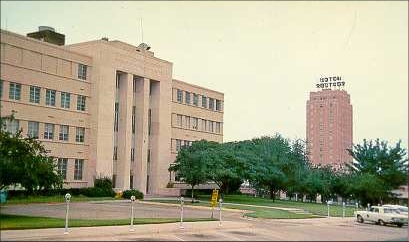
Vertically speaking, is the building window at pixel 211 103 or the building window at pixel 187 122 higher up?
the building window at pixel 211 103

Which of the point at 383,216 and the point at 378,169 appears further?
the point at 378,169

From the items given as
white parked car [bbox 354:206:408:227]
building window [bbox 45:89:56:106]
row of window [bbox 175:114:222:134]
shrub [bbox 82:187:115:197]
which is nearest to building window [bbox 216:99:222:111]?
row of window [bbox 175:114:222:134]

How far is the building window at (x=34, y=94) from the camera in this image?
170ft

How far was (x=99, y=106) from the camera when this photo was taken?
190ft

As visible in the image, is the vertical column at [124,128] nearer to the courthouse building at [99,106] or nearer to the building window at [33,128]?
the courthouse building at [99,106]

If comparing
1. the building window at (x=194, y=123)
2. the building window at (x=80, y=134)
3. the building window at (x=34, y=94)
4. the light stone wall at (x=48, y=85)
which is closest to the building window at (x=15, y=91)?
the light stone wall at (x=48, y=85)

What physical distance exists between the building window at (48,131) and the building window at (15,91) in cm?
447

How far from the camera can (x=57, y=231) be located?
70.9ft

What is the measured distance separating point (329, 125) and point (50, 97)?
386 ft

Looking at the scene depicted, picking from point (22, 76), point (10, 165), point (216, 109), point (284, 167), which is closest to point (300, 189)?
point (284, 167)

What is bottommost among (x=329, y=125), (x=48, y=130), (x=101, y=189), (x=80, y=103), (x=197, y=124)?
(x=101, y=189)

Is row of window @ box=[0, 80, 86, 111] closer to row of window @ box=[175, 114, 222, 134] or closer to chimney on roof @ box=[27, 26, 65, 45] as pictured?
chimney on roof @ box=[27, 26, 65, 45]

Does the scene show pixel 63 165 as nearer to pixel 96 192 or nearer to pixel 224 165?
pixel 96 192

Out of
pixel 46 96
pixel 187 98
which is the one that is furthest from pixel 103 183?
pixel 187 98
